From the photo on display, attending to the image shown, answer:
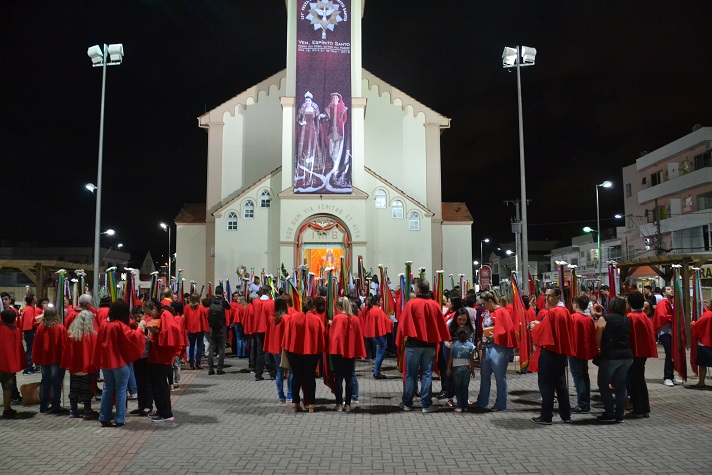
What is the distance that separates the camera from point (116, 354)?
27.8ft

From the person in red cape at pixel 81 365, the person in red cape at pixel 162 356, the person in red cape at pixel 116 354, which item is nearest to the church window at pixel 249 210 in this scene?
the person in red cape at pixel 81 365

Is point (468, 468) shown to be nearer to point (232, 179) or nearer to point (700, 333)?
point (700, 333)

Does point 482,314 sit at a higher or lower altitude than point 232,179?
lower

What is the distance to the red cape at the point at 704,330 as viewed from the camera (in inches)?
428

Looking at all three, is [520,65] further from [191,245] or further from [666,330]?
[191,245]

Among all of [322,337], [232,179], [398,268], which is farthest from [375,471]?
[232,179]

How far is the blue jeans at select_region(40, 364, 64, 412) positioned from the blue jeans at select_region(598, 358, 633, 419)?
861 centimetres

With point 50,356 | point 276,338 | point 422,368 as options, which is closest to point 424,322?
point 422,368

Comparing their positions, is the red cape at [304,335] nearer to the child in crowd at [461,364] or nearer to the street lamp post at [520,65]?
the child in crowd at [461,364]

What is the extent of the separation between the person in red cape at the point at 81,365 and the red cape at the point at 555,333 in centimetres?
671

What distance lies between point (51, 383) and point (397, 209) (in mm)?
26253

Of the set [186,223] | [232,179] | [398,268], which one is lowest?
[398,268]

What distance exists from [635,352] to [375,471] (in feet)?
16.6

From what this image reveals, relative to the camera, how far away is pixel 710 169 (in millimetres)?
40375
